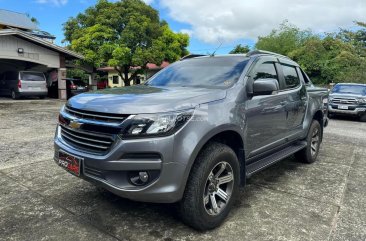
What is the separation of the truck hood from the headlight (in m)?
0.05

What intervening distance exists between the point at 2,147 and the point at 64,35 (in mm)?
27844

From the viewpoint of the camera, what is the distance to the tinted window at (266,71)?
4033 mm

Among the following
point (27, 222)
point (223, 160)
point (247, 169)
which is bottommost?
point (27, 222)

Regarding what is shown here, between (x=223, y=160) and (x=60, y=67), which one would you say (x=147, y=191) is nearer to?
(x=223, y=160)

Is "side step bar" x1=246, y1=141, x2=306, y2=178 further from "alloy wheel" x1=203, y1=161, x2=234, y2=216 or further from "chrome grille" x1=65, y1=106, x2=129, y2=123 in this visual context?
"chrome grille" x1=65, y1=106, x2=129, y2=123

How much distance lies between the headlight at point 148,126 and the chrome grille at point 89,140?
19 centimetres

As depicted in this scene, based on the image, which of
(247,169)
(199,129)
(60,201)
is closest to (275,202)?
(247,169)

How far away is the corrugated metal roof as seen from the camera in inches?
1135

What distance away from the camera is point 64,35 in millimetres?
31266

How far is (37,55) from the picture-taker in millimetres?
18766

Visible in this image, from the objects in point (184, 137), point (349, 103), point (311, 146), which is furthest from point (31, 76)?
point (184, 137)

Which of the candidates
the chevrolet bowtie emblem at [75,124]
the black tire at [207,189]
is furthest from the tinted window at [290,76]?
the chevrolet bowtie emblem at [75,124]

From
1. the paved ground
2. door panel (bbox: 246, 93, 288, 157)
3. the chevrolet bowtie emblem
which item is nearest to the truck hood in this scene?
the chevrolet bowtie emblem

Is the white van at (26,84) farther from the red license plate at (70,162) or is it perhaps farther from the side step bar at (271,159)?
the side step bar at (271,159)
